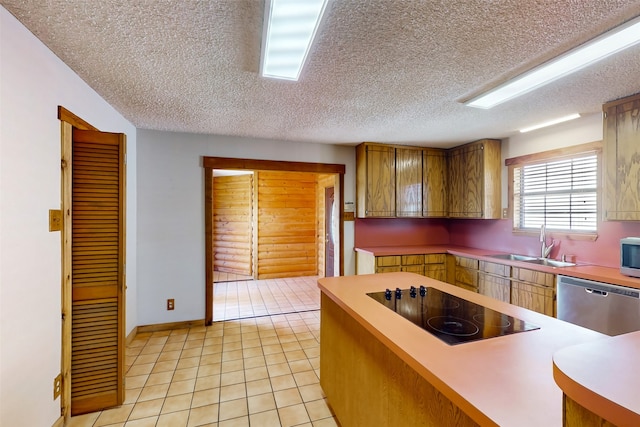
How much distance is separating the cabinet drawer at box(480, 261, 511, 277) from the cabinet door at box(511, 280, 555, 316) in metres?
0.12

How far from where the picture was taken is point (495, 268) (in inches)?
133

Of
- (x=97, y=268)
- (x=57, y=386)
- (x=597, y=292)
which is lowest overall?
(x=57, y=386)

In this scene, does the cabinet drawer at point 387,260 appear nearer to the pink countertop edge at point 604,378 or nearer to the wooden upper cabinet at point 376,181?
the wooden upper cabinet at point 376,181

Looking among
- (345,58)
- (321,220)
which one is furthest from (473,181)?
(321,220)

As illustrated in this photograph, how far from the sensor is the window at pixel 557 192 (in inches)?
119

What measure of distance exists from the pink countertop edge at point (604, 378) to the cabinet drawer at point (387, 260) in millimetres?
3191

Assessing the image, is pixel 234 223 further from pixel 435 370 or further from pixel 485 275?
pixel 435 370

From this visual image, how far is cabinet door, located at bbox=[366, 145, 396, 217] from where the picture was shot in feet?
13.5

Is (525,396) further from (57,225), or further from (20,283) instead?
(57,225)

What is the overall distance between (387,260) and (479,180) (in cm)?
164

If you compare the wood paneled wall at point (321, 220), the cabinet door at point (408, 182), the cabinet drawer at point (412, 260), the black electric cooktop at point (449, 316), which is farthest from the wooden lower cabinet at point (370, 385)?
the wood paneled wall at point (321, 220)

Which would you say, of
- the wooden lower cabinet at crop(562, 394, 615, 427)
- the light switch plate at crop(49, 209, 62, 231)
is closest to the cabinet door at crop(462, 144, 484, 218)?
the wooden lower cabinet at crop(562, 394, 615, 427)

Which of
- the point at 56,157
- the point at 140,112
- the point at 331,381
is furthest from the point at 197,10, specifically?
the point at 331,381

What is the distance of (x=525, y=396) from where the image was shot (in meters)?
0.80
